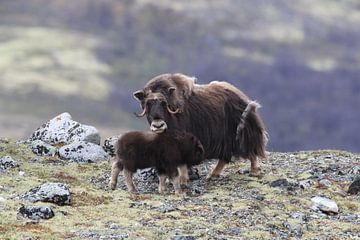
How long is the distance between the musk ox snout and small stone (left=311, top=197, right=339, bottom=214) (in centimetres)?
307

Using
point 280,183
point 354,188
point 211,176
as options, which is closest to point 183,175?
point 211,176

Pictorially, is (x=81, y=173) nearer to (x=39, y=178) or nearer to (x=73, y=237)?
(x=39, y=178)

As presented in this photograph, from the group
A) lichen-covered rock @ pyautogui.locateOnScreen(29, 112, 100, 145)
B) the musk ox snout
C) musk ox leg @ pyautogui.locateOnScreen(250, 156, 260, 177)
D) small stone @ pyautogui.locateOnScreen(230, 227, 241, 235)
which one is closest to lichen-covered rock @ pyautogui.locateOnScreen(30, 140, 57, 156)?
lichen-covered rock @ pyautogui.locateOnScreen(29, 112, 100, 145)

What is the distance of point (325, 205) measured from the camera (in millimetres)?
14688

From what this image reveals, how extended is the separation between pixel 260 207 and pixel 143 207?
6.63 ft

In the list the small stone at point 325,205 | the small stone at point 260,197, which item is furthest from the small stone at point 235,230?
the small stone at point 260,197

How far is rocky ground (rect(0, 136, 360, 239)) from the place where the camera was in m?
12.6

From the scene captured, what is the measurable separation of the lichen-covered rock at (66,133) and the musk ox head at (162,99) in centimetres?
460

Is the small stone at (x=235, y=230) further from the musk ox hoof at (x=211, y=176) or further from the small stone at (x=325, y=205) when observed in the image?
the musk ox hoof at (x=211, y=176)

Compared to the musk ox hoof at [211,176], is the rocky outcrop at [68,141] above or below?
above

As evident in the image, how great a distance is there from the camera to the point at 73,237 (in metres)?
12.0

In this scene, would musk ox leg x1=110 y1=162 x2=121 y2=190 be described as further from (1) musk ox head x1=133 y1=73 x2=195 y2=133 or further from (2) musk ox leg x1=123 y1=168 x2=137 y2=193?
(1) musk ox head x1=133 y1=73 x2=195 y2=133

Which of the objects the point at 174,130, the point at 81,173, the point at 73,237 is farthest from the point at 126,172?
the point at 73,237

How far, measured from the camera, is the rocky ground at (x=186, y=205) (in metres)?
12.6
